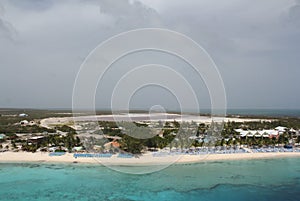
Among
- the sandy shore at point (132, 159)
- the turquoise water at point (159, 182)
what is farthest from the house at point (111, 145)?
the turquoise water at point (159, 182)

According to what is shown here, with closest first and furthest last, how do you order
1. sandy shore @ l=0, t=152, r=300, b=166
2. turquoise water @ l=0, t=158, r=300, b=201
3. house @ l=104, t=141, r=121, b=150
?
turquoise water @ l=0, t=158, r=300, b=201 < sandy shore @ l=0, t=152, r=300, b=166 < house @ l=104, t=141, r=121, b=150

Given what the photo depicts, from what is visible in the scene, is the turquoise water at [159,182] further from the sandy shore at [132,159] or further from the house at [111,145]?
the house at [111,145]

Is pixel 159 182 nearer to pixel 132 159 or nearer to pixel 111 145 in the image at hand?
pixel 132 159

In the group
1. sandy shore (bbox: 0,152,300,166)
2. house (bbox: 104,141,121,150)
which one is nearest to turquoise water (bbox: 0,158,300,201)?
sandy shore (bbox: 0,152,300,166)

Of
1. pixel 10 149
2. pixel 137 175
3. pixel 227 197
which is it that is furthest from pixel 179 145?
pixel 10 149

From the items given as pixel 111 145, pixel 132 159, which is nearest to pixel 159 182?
pixel 132 159

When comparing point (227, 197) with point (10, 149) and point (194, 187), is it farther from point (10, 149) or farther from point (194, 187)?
point (10, 149)

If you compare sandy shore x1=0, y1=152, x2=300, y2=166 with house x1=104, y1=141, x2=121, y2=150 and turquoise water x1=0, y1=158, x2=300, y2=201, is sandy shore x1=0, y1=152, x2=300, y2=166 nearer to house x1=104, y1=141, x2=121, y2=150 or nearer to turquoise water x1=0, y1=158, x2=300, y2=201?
turquoise water x1=0, y1=158, x2=300, y2=201
